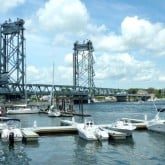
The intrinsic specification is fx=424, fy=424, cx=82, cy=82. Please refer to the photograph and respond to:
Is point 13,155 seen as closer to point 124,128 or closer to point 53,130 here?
point 53,130

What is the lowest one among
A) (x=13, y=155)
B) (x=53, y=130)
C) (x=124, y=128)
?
(x=13, y=155)

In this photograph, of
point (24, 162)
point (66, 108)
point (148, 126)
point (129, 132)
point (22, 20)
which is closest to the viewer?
point (24, 162)

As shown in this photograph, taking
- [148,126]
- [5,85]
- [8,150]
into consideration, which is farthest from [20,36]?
[8,150]

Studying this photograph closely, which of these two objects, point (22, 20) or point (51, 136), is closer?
point (51, 136)

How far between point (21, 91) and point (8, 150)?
148m

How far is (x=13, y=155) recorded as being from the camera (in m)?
38.5

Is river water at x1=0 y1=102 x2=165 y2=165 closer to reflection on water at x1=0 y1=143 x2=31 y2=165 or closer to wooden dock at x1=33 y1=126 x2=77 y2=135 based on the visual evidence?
reflection on water at x1=0 y1=143 x2=31 y2=165

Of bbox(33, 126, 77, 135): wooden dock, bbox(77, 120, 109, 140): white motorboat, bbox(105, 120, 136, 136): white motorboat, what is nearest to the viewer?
bbox(77, 120, 109, 140): white motorboat

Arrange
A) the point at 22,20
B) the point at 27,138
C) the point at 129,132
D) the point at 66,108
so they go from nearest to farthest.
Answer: the point at 27,138, the point at 129,132, the point at 66,108, the point at 22,20

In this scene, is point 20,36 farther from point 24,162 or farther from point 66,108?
point 24,162

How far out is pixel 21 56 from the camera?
183 meters

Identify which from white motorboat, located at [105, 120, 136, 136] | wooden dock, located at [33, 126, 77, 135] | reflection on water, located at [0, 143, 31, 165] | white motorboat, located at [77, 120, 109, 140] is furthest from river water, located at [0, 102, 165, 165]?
wooden dock, located at [33, 126, 77, 135]

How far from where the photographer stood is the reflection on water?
116 feet

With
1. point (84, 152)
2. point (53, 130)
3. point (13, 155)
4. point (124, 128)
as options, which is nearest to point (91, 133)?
point (124, 128)
